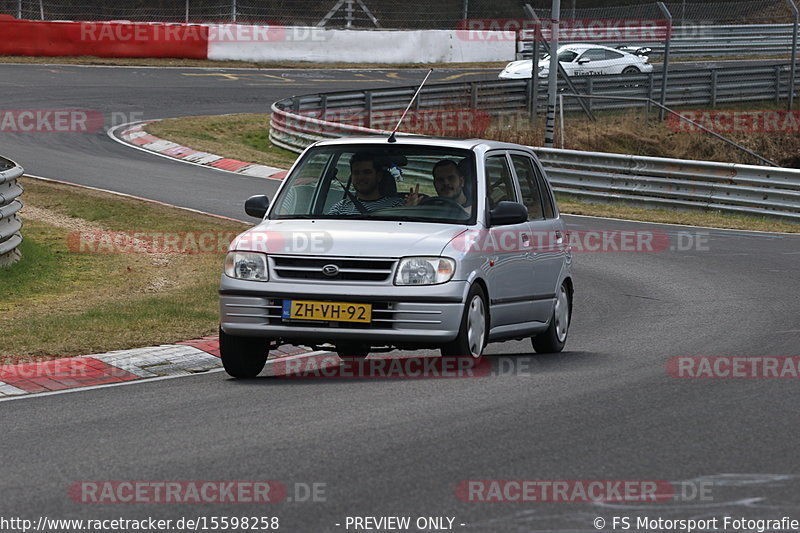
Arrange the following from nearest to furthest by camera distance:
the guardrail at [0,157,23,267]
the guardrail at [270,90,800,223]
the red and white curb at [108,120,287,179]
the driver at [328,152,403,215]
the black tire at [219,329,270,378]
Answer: the black tire at [219,329,270,378] < the driver at [328,152,403,215] < the guardrail at [0,157,23,267] < the guardrail at [270,90,800,223] < the red and white curb at [108,120,287,179]

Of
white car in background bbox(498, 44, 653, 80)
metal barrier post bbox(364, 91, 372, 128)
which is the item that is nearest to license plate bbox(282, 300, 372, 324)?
metal barrier post bbox(364, 91, 372, 128)

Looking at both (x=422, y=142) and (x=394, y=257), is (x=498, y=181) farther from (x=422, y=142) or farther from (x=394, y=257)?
(x=394, y=257)

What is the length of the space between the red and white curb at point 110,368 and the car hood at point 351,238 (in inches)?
52.7

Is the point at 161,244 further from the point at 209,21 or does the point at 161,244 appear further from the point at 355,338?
the point at 209,21

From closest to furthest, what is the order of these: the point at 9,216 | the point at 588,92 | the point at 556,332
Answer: the point at 556,332, the point at 9,216, the point at 588,92

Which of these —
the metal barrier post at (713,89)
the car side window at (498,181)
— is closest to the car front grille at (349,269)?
the car side window at (498,181)

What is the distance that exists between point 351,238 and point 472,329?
1.05 metres

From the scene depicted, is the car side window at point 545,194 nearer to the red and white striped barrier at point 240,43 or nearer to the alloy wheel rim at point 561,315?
the alloy wheel rim at point 561,315

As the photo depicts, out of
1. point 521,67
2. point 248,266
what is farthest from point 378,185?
point 521,67

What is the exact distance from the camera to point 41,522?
544 cm

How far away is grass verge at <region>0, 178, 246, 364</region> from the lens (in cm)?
1093

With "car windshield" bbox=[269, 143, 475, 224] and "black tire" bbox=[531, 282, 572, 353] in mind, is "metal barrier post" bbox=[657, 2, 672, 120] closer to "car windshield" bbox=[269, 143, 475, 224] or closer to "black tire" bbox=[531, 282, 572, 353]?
"black tire" bbox=[531, 282, 572, 353]

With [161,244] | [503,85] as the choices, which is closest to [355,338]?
[161,244]

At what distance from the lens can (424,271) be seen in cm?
891
